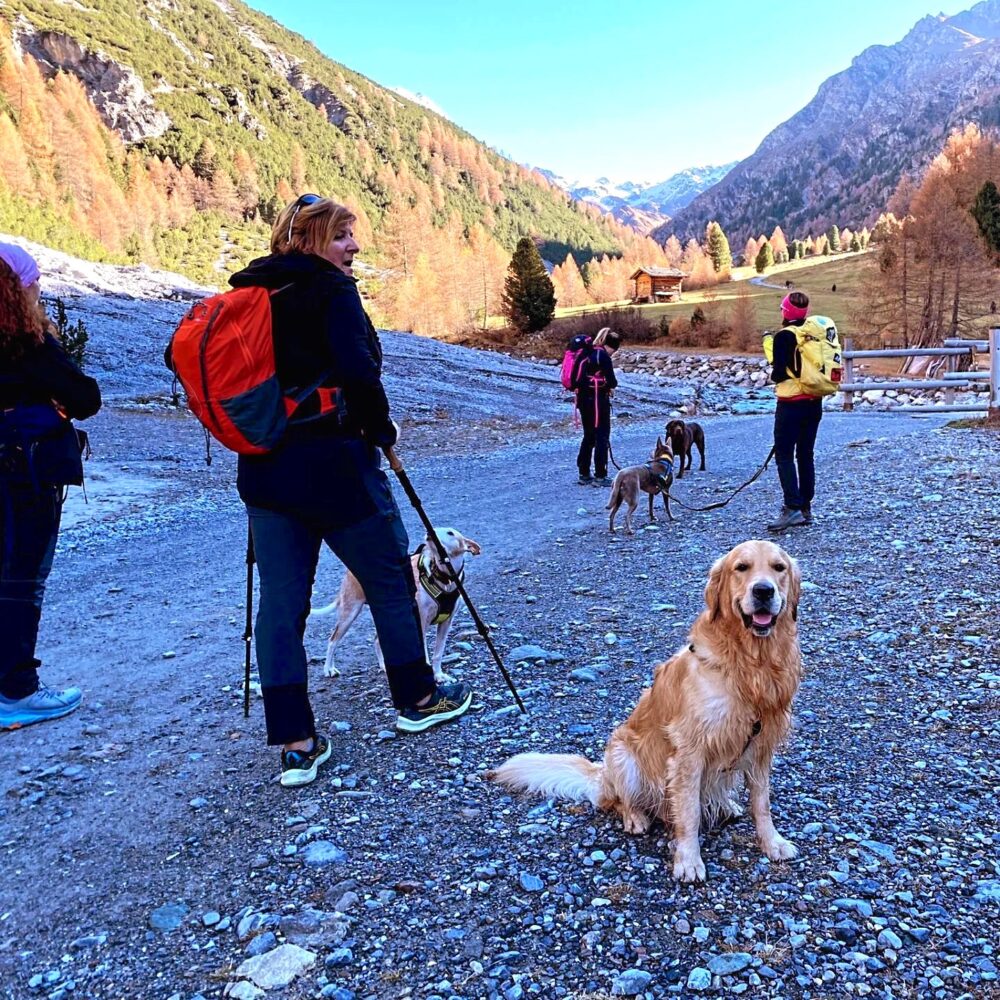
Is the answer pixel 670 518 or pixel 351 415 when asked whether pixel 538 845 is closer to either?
pixel 351 415

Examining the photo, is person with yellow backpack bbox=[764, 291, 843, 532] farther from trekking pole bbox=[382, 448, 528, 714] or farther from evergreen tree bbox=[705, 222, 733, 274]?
evergreen tree bbox=[705, 222, 733, 274]

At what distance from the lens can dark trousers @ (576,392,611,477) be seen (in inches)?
468

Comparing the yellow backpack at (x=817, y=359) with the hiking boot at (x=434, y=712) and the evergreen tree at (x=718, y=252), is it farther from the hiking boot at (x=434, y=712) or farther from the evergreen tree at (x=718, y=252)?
the evergreen tree at (x=718, y=252)

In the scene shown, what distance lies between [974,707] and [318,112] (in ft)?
710

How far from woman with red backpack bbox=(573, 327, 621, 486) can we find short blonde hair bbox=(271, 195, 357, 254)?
8.65 meters

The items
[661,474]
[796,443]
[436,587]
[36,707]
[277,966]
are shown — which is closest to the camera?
[277,966]

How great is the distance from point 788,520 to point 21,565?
7.52 m

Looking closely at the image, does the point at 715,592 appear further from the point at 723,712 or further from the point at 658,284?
the point at 658,284

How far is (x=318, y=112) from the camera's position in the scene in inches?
7382

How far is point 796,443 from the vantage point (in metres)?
8.25

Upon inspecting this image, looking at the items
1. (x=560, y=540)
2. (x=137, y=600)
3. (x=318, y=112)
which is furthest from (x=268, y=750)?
(x=318, y=112)

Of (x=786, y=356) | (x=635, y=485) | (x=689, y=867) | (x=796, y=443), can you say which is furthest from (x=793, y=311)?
(x=689, y=867)

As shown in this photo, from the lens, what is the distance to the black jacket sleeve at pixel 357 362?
3.32 m

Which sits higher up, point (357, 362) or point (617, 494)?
point (357, 362)
